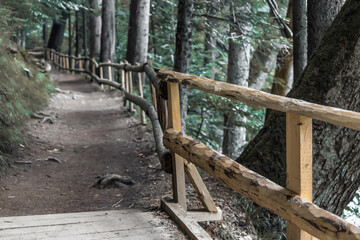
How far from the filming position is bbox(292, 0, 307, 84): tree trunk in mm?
6840

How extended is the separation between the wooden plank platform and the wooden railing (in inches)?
10.7

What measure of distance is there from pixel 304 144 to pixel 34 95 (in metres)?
9.37

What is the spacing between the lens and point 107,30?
18.5 metres

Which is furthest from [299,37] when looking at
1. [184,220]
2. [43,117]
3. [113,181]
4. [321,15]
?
[43,117]

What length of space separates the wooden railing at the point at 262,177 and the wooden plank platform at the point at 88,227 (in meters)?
0.27

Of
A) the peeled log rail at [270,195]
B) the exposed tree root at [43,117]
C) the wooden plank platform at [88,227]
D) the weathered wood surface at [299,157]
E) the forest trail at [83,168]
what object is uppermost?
the weathered wood surface at [299,157]

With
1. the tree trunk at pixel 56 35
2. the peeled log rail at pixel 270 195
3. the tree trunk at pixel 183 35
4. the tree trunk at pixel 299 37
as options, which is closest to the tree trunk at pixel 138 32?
the tree trunk at pixel 183 35

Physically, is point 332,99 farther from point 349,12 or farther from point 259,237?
point 259,237

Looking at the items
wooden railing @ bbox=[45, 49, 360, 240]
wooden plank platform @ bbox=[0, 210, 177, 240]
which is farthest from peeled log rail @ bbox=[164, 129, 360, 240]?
wooden plank platform @ bbox=[0, 210, 177, 240]

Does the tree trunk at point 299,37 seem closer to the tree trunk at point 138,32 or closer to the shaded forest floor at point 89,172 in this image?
the shaded forest floor at point 89,172

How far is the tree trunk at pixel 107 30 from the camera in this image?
1823 centimetres

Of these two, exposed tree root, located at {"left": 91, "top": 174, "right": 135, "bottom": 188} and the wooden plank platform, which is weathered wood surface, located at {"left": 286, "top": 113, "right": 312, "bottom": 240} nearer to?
the wooden plank platform

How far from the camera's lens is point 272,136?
4.73 metres

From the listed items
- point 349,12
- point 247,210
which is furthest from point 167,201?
point 349,12
